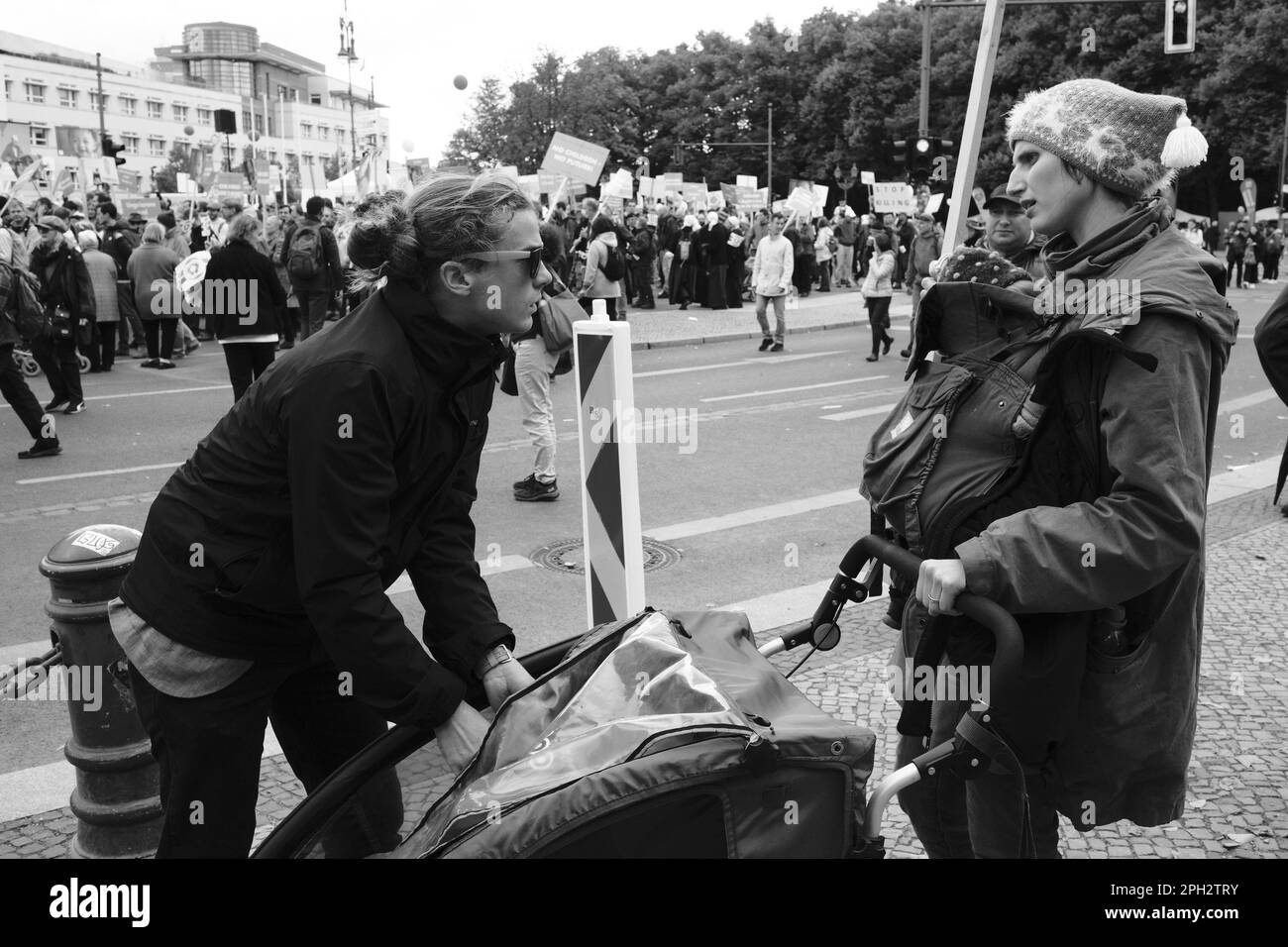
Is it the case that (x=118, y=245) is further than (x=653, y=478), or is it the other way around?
(x=118, y=245)

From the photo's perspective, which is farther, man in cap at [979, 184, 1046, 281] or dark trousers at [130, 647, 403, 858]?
man in cap at [979, 184, 1046, 281]

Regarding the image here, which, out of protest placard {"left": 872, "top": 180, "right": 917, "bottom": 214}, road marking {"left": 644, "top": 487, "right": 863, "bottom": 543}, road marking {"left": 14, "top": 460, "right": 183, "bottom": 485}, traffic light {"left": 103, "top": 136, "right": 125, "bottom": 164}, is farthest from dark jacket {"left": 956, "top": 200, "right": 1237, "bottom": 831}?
traffic light {"left": 103, "top": 136, "right": 125, "bottom": 164}

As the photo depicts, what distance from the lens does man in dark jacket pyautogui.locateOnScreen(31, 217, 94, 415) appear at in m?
11.2

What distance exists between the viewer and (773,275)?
55.6 feet

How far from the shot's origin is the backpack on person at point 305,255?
52.6ft

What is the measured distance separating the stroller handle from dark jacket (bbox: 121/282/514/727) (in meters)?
0.78

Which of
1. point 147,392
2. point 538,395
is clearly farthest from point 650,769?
point 147,392

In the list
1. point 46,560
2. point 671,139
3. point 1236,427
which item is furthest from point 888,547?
point 671,139

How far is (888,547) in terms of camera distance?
85.5 inches

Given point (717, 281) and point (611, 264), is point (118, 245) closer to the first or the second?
point (611, 264)

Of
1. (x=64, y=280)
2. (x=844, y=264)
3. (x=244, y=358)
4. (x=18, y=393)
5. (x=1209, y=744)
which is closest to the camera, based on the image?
(x=1209, y=744)

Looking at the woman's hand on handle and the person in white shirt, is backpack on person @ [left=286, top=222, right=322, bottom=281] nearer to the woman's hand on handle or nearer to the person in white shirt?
the person in white shirt

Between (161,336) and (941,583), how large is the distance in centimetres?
1513

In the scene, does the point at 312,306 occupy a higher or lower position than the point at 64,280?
lower
